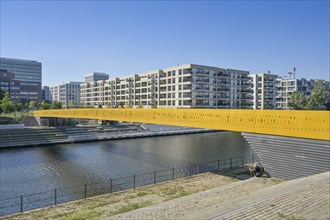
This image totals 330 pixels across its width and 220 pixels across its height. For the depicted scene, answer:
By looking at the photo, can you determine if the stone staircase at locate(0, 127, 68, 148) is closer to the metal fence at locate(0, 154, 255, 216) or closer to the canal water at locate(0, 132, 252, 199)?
the canal water at locate(0, 132, 252, 199)

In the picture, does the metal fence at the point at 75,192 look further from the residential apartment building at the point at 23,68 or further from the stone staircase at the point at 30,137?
the residential apartment building at the point at 23,68

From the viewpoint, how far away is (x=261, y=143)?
60.7ft

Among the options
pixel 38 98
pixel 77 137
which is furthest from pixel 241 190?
pixel 38 98

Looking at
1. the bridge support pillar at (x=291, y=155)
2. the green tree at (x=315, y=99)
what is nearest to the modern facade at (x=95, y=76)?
the green tree at (x=315, y=99)

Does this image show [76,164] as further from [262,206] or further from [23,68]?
[23,68]

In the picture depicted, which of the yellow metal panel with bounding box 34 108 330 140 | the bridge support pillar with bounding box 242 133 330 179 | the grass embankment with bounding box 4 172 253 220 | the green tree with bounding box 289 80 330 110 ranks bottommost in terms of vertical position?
the grass embankment with bounding box 4 172 253 220

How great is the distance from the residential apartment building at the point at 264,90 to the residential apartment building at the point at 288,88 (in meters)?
11.4

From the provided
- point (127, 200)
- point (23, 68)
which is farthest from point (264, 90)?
point (23, 68)

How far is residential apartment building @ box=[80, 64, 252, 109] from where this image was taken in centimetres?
7275

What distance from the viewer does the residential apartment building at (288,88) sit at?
105625 millimetres

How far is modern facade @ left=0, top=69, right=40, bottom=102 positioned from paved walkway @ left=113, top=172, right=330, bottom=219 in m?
138

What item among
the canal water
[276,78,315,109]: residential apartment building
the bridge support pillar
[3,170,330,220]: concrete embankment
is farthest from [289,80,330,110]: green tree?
[3,170,330,220]: concrete embankment

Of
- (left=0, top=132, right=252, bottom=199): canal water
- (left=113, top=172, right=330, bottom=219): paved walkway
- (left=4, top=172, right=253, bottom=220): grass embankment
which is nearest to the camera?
(left=113, top=172, right=330, bottom=219): paved walkway

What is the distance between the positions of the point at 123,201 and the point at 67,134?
37653mm
